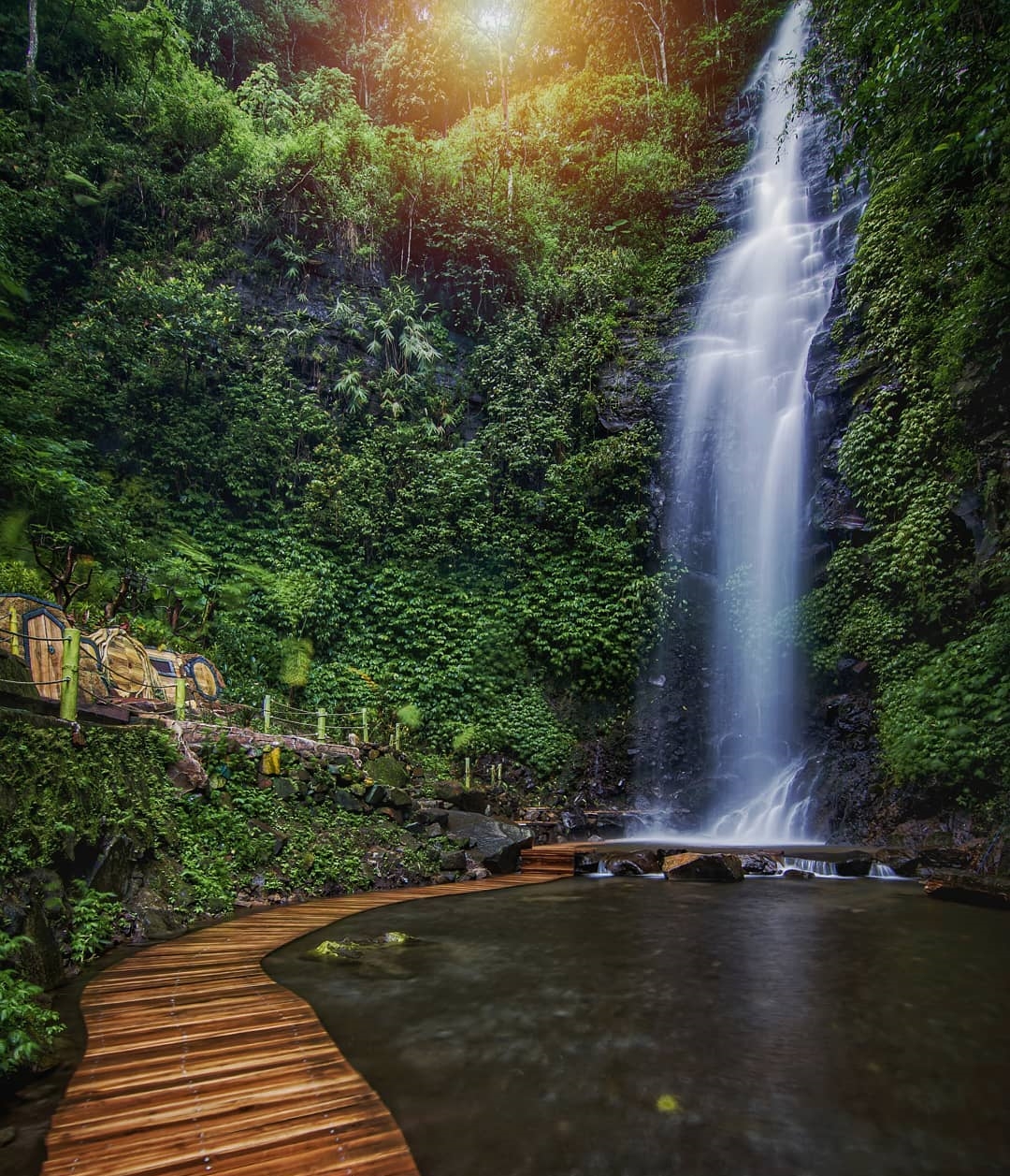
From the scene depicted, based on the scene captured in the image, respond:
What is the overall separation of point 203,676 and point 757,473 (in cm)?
1355

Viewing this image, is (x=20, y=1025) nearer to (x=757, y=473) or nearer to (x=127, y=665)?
(x=127, y=665)

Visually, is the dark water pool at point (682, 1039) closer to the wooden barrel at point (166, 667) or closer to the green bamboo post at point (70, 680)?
the green bamboo post at point (70, 680)

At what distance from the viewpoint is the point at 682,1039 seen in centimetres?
352

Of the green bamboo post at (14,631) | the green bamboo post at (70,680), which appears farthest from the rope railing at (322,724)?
the green bamboo post at (70,680)

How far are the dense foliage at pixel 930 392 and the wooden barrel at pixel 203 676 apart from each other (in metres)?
11.9

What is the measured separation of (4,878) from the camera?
13.5ft

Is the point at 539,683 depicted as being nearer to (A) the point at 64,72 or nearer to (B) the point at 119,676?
(B) the point at 119,676

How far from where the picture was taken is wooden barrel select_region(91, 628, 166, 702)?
9.20 metres

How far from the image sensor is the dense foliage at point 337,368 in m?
14.9

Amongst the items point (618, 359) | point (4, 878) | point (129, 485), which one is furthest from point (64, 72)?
point (4, 878)

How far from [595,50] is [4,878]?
3186 cm

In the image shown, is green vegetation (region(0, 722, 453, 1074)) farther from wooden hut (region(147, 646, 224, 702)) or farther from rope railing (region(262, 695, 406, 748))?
wooden hut (region(147, 646, 224, 702))

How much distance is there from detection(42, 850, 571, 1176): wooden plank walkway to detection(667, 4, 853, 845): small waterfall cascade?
10.9 meters

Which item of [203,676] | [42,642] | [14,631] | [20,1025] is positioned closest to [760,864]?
[20,1025]
